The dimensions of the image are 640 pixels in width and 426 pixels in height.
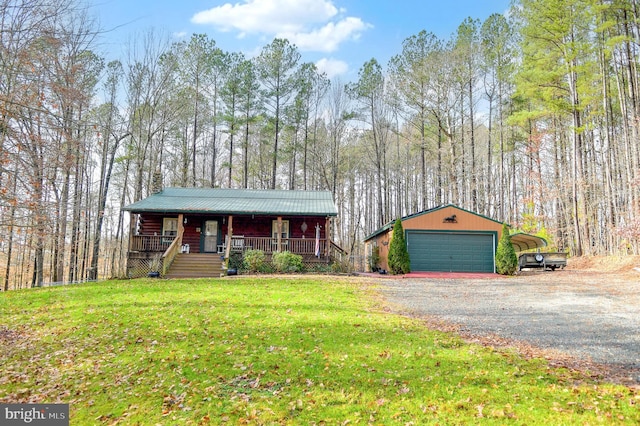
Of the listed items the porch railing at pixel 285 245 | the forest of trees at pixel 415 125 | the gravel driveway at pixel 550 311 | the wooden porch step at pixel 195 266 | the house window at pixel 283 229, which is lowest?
the gravel driveway at pixel 550 311

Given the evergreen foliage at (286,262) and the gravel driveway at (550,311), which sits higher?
the evergreen foliage at (286,262)

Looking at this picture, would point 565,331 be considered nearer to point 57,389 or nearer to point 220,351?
point 220,351

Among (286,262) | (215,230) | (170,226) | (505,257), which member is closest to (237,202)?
(215,230)

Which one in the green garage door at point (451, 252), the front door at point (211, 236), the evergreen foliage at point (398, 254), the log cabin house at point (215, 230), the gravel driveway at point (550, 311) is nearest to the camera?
the gravel driveway at point (550, 311)

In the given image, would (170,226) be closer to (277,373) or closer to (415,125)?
(277,373)

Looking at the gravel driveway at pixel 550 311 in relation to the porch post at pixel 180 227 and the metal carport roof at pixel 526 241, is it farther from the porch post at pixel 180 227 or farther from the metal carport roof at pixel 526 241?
the porch post at pixel 180 227

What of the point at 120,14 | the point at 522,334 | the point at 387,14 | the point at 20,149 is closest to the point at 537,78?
the point at 387,14

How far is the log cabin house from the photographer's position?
1616 cm

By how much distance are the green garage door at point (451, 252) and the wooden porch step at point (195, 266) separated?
31.3 feet

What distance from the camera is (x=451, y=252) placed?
17766 mm

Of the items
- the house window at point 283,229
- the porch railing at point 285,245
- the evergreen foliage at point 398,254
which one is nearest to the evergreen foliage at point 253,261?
the porch railing at point 285,245

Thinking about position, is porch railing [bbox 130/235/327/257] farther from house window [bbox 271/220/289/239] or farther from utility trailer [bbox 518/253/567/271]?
utility trailer [bbox 518/253/567/271]

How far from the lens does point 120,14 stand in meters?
4.28

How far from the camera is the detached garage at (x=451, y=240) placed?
58.0 ft
